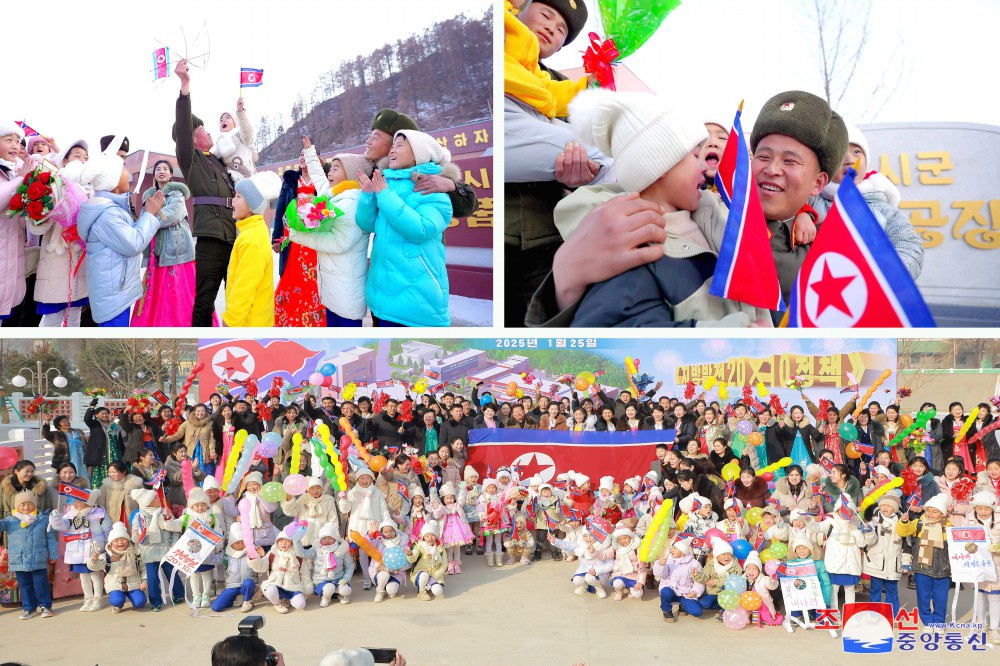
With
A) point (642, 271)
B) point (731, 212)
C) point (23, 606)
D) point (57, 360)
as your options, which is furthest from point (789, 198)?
point (23, 606)

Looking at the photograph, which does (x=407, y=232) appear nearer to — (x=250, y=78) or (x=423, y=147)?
(x=423, y=147)

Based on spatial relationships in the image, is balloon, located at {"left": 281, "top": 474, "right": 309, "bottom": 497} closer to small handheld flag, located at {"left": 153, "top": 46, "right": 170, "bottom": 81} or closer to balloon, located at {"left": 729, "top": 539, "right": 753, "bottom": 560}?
small handheld flag, located at {"left": 153, "top": 46, "right": 170, "bottom": 81}

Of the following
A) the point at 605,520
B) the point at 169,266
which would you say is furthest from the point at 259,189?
the point at 605,520

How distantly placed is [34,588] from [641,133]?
5418mm

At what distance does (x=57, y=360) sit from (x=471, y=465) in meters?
3.38

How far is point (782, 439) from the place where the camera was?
7.25 m

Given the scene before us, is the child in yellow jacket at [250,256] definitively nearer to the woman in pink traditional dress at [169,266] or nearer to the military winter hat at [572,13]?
the woman in pink traditional dress at [169,266]

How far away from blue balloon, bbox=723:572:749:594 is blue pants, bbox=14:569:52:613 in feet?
16.0

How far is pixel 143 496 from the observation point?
22.8ft

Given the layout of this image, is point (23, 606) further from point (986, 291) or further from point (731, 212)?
point (986, 291)

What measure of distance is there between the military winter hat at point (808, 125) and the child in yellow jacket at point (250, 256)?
11.2ft

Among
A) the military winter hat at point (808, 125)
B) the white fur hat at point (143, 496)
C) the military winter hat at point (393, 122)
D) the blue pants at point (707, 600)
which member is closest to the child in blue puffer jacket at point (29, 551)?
the white fur hat at point (143, 496)

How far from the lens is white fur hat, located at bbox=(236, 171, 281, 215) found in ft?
21.8

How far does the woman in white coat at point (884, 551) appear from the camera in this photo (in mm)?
6344
